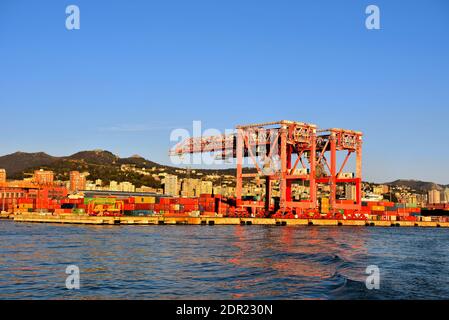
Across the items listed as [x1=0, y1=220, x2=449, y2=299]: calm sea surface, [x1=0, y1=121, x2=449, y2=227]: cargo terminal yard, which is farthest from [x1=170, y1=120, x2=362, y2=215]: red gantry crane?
[x1=0, y1=220, x2=449, y2=299]: calm sea surface

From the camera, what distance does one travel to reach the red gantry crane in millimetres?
84375

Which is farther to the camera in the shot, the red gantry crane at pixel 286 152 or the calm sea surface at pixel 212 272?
the red gantry crane at pixel 286 152

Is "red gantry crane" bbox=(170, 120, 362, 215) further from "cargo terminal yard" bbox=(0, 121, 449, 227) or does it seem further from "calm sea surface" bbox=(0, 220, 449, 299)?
"calm sea surface" bbox=(0, 220, 449, 299)

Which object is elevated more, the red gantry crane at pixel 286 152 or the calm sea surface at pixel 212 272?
the red gantry crane at pixel 286 152

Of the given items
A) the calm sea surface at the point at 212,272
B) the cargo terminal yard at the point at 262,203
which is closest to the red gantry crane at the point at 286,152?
the cargo terminal yard at the point at 262,203

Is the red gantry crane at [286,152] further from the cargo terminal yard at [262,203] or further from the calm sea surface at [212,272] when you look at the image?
the calm sea surface at [212,272]

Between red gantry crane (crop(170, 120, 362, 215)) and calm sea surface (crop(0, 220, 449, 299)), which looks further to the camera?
red gantry crane (crop(170, 120, 362, 215))

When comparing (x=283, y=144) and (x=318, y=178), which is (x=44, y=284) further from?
(x=318, y=178)

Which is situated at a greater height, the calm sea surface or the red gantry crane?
the red gantry crane

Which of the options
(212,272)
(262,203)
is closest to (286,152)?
(262,203)

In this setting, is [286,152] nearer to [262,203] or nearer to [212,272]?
[262,203]

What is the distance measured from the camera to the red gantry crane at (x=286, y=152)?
84.4 meters

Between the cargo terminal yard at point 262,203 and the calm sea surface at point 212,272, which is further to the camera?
the cargo terminal yard at point 262,203

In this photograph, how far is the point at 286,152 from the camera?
88438mm
